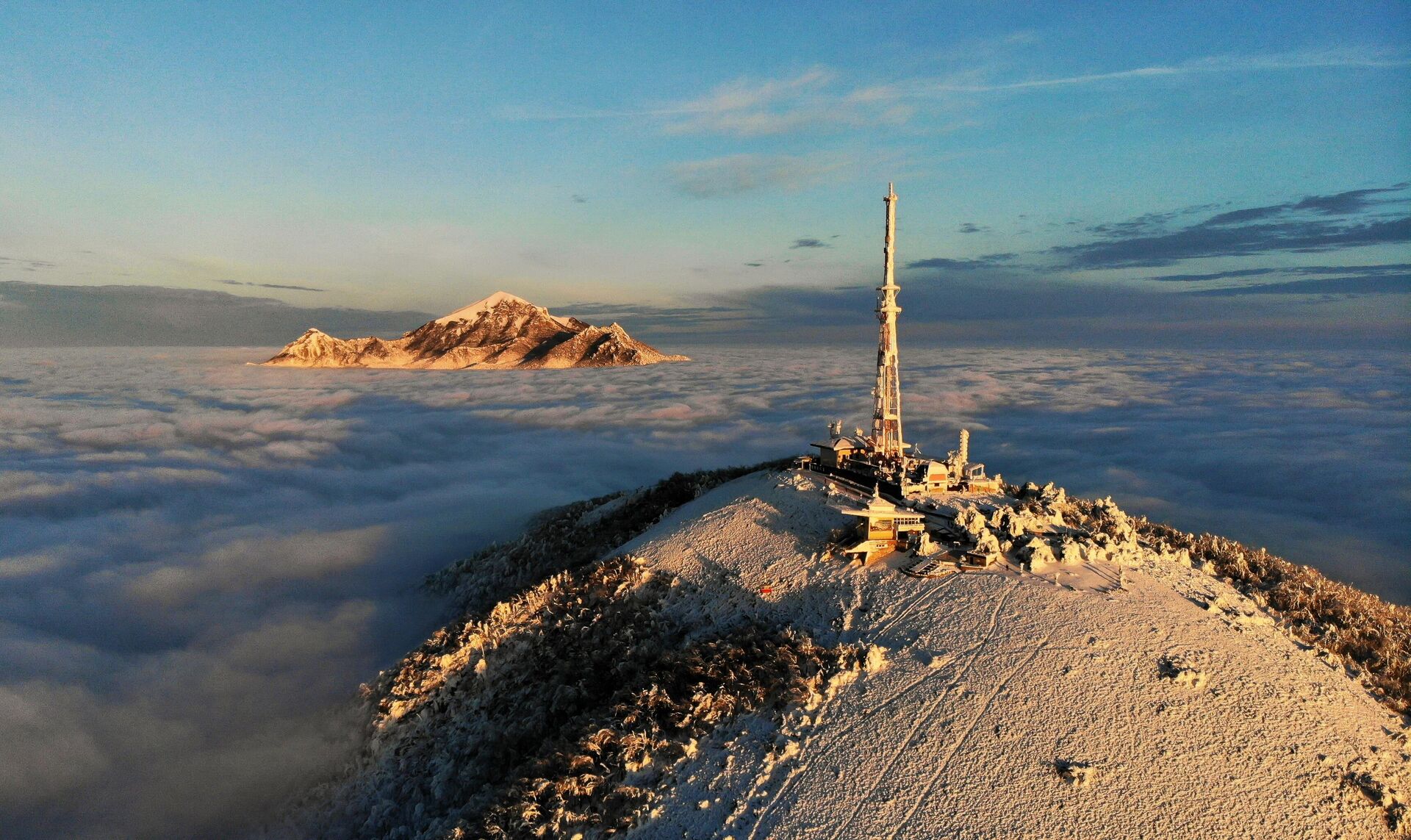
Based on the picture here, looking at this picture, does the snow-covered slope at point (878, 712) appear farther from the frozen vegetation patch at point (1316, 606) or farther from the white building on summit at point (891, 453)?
the white building on summit at point (891, 453)

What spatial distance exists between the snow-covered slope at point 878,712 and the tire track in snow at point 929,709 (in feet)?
0.22

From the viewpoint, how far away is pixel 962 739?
56.1ft

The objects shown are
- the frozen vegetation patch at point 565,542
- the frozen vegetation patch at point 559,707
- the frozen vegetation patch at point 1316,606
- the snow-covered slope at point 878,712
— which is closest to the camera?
the snow-covered slope at point 878,712

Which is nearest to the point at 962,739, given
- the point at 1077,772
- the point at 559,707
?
the point at 1077,772

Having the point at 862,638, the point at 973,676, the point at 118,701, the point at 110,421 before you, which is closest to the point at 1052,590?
the point at 973,676

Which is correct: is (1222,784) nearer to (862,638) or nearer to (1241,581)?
(862,638)

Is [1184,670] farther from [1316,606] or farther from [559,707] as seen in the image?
[559,707]

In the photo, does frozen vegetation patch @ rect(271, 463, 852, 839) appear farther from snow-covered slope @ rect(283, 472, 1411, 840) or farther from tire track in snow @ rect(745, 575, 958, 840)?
tire track in snow @ rect(745, 575, 958, 840)

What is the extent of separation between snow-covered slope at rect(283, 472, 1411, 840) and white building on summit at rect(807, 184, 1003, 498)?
196 inches

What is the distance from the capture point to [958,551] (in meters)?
25.4

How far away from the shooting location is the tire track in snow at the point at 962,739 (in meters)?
15.2

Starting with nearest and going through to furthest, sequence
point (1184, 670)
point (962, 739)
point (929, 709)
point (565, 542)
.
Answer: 1. point (962, 739)
2. point (929, 709)
3. point (1184, 670)
4. point (565, 542)

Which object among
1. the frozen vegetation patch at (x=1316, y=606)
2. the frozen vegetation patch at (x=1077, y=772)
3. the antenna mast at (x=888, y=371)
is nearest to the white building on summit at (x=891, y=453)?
the antenna mast at (x=888, y=371)

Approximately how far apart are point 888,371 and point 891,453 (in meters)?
4.93
